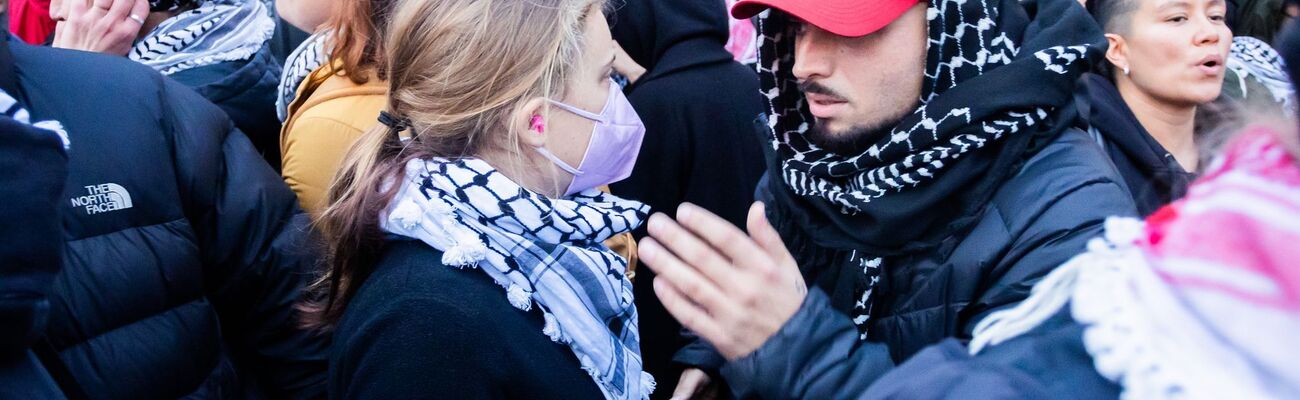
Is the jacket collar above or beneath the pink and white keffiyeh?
beneath

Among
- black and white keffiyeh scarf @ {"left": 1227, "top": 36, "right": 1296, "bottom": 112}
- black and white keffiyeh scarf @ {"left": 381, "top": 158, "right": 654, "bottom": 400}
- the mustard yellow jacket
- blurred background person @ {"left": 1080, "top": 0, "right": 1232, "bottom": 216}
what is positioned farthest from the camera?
black and white keffiyeh scarf @ {"left": 1227, "top": 36, "right": 1296, "bottom": 112}

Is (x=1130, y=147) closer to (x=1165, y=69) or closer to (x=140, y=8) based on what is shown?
(x=1165, y=69)

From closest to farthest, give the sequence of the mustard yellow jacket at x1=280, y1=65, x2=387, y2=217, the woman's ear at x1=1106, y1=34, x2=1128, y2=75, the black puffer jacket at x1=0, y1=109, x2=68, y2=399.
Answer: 1. the black puffer jacket at x1=0, y1=109, x2=68, y2=399
2. the mustard yellow jacket at x1=280, y1=65, x2=387, y2=217
3. the woman's ear at x1=1106, y1=34, x2=1128, y2=75

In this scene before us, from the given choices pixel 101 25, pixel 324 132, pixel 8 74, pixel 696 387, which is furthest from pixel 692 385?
pixel 101 25

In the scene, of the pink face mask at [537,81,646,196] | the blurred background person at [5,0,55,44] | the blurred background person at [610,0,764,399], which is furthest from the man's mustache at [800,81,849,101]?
the blurred background person at [5,0,55,44]

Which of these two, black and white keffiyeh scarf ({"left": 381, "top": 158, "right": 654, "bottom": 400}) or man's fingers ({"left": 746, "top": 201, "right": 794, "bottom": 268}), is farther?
black and white keffiyeh scarf ({"left": 381, "top": 158, "right": 654, "bottom": 400})

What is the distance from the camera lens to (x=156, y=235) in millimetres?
2129

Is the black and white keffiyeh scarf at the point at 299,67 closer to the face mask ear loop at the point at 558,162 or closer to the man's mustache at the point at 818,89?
the face mask ear loop at the point at 558,162

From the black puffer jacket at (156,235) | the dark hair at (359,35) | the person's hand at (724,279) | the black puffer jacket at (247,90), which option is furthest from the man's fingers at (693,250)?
the black puffer jacket at (247,90)

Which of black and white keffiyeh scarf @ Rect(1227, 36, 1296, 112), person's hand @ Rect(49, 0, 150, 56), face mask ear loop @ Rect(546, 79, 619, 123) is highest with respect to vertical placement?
face mask ear loop @ Rect(546, 79, 619, 123)

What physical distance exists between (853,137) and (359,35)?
4.25 ft

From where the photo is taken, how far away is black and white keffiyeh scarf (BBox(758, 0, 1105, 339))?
2.02 metres

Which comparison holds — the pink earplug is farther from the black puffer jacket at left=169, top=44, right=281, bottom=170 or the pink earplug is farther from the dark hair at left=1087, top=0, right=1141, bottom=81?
the dark hair at left=1087, top=0, right=1141, bottom=81

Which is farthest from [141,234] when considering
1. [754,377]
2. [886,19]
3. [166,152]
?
[886,19]
